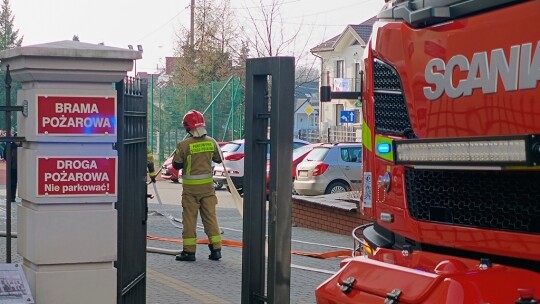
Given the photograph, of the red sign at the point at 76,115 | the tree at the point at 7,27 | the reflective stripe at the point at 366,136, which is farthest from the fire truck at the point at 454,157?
the tree at the point at 7,27

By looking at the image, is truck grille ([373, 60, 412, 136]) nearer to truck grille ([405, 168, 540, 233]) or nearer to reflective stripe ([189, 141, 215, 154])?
truck grille ([405, 168, 540, 233])

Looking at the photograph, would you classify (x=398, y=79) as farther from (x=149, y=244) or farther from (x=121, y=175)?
(x=149, y=244)

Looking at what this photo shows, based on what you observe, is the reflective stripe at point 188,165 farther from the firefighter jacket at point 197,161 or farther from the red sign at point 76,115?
the red sign at point 76,115

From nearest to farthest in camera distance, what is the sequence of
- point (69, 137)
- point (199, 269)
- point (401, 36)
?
point (401, 36), point (69, 137), point (199, 269)

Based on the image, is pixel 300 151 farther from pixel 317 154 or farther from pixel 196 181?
pixel 196 181

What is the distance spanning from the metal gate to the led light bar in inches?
106

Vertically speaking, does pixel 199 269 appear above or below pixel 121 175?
below

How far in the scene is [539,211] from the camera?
3.92 m

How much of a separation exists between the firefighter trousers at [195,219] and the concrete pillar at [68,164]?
576cm

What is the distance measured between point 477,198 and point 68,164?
300 cm

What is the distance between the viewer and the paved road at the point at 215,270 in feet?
32.4

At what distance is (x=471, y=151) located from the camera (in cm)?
403

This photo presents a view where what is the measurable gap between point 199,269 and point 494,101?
8229mm

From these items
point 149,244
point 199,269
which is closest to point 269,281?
point 199,269
